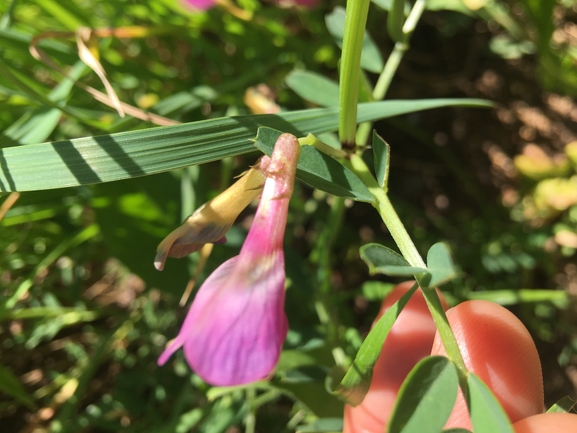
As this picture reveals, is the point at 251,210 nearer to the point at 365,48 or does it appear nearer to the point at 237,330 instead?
the point at 365,48

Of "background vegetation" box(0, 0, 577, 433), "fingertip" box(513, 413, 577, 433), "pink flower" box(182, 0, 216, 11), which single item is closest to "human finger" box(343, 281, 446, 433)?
"background vegetation" box(0, 0, 577, 433)

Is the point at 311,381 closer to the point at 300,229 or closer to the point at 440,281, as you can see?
the point at 440,281

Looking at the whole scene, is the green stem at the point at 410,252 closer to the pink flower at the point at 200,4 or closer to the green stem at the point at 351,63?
the green stem at the point at 351,63

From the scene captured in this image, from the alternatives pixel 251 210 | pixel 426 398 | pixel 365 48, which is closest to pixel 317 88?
pixel 365 48

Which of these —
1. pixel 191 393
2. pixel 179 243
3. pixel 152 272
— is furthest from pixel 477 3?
pixel 191 393

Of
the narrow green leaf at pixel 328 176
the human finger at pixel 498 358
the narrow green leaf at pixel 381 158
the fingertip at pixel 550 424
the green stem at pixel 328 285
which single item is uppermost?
the narrow green leaf at pixel 381 158

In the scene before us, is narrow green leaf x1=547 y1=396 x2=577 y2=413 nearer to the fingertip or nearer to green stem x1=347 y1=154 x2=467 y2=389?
the fingertip

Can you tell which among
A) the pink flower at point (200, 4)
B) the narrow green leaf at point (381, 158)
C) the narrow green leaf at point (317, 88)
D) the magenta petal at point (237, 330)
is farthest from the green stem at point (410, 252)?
the pink flower at point (200, 4)
